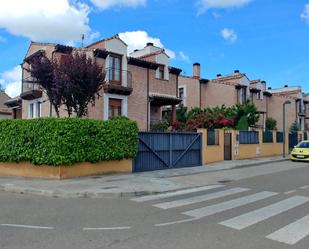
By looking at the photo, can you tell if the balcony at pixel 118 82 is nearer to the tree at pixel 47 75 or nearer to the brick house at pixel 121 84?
the brick house at pixel 121 84

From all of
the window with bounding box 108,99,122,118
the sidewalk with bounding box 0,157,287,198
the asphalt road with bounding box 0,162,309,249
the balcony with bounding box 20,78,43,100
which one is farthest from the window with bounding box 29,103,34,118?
the asphalt road with bounding box 0,162,309,249

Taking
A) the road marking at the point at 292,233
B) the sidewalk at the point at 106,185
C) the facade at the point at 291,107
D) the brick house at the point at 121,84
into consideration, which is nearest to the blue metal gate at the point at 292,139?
the facade at the point at 291,107

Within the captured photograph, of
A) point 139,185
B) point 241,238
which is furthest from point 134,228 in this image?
point 139,185

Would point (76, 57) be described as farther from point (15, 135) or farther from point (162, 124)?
point (162, 124)

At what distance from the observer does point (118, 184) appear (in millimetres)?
12562

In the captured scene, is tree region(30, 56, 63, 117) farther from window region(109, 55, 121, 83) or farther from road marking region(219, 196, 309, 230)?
road marking region(219, 196, 309, 230)

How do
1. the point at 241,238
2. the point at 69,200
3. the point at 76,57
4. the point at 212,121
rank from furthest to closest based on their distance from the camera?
the point at 212,121
the point at 76,57
the point at 69,200
the point at 241,238

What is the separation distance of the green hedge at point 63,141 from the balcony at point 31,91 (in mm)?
9091

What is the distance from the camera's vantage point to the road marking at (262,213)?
278 inches

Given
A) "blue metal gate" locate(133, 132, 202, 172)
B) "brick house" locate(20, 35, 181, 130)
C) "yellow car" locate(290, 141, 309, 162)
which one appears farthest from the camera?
"yellow car" locate(290, 141, 309, 162)

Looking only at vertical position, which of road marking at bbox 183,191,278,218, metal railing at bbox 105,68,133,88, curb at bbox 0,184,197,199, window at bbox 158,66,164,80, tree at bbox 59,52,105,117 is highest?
window at bbox 158,66,164,80

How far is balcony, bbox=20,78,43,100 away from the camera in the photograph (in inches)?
942

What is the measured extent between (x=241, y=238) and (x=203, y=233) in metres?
0.71

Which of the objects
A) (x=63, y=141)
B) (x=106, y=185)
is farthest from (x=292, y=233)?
(x=63, y=141)
